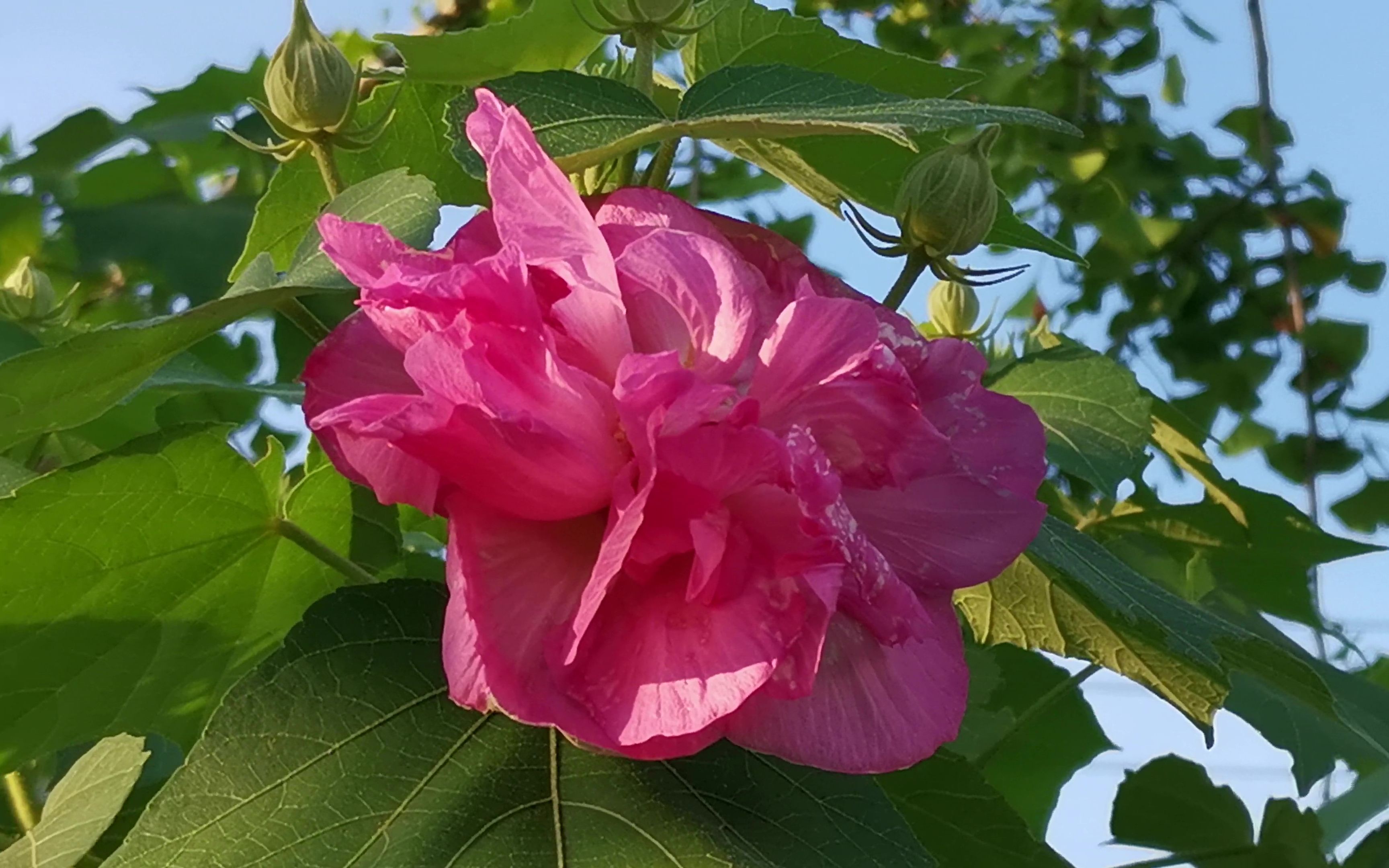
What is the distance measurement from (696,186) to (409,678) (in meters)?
0.92

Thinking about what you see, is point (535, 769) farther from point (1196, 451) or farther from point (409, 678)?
point (1196, 451)

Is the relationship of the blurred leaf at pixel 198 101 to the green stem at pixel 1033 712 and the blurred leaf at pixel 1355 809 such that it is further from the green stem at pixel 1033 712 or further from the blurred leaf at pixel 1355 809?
the blurred leaf at pixel 1355 809

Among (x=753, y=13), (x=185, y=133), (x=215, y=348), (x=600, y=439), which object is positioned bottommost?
(x=215, y=348)

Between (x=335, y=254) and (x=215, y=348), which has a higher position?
(x=335, y=254)

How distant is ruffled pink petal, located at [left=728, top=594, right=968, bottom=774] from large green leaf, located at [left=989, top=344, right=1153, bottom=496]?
34cm

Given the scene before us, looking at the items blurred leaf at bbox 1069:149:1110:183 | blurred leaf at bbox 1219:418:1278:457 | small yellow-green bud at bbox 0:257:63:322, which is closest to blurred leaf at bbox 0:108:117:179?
small yellow-green bud at bbox 0:257:63:322

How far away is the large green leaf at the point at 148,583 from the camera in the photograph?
45 centimetres

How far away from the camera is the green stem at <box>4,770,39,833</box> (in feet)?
2.03

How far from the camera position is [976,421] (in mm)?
370

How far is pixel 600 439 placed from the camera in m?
0.32

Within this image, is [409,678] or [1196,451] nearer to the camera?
[409,678]

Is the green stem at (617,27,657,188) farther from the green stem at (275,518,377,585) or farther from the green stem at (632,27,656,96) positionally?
the green stem at (275,518,377,585)

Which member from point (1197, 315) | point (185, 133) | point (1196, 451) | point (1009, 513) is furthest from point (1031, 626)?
point (1197, 315)

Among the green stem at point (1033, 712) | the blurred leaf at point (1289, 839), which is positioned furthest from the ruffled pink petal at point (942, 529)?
the blurred leaf at point (1289, 839)
